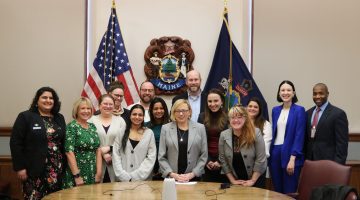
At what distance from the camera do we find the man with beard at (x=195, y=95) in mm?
4770

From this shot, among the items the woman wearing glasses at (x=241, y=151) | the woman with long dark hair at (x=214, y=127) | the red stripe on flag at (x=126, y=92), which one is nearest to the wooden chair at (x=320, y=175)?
the woman wearing glasses at (x=241, y=151)

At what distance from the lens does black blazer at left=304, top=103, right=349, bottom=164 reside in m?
4.44

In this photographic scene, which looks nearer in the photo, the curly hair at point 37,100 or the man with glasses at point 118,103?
the curly hair at point 37,100

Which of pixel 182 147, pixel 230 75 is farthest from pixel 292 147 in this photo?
pixel 230 75

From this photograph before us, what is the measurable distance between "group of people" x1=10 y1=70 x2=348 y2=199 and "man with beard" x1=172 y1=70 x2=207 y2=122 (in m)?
0.30

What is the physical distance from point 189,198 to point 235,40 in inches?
130

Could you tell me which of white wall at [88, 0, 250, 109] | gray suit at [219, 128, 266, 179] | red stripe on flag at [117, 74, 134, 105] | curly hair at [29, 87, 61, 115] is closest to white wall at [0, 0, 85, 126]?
white wall at [88, 0, 250, 109]

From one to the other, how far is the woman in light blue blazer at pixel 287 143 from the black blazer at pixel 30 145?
236cm

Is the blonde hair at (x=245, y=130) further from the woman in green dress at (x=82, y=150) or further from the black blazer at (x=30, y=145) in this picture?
the black blazer at (x=30, y=145)

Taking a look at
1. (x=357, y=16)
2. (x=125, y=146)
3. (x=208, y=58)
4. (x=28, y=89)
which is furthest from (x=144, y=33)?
(x=357, y=16)

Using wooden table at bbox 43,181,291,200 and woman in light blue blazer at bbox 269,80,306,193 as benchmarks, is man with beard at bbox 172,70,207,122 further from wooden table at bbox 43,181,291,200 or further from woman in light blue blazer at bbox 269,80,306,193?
wooden table at bbox 43,181,291,200

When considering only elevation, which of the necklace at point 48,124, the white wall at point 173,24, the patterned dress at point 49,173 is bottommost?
the patterned dress at point 49,173

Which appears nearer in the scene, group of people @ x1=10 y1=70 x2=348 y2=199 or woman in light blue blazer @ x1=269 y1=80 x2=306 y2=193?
group of people @ x1=10 y1=70 x2=348 y2=199

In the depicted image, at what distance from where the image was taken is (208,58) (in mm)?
5961
